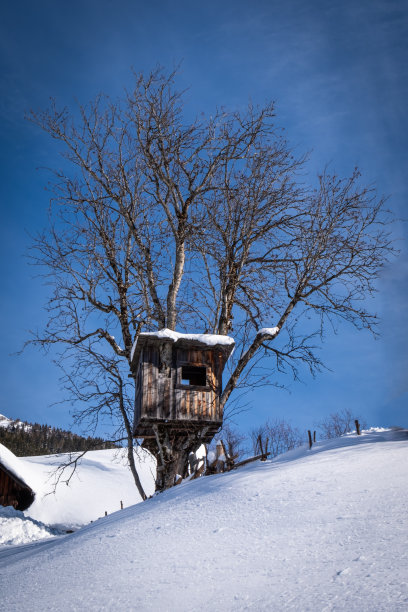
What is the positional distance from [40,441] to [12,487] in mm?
24496

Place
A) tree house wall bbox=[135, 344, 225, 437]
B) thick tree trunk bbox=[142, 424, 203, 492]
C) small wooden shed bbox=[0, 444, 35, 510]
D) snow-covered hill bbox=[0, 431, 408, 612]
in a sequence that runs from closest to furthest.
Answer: snow-covered hill bbox=[0, 431, 408, 612]
thick tree trunk bbox=[142, 424, 203, 492]
tree house wall bbox=[135, 344, 225, 437]
small wooden shed bbox=[0, 444, 35, 510]

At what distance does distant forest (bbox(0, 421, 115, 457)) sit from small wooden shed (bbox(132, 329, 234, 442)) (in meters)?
33.6

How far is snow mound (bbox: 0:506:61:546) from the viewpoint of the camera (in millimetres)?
21500

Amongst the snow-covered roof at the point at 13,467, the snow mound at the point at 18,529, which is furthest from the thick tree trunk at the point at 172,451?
the snow-covered roof at the point at 13,467

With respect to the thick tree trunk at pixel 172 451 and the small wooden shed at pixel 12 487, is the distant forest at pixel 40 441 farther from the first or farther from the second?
the thick tree trunk at pixel 172 451

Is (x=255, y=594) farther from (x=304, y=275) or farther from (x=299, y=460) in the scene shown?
(x=304, y=275)

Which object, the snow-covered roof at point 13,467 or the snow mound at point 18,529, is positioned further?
the snow-covered roof at point 13,467

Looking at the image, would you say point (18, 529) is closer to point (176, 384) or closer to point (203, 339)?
point (176, 384)

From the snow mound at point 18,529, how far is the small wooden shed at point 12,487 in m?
3.07

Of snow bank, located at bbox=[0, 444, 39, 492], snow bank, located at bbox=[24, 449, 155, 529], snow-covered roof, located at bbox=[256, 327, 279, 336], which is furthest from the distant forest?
snow-covered roof, located at bbox=[256, 327, 279, 336]

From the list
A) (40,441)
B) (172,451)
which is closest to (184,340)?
(172,451)

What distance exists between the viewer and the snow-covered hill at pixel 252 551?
12.5ft

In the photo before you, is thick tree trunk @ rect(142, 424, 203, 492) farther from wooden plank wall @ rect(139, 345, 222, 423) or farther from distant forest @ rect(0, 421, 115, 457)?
distant forest @ rect(0, 421, 115, 457)

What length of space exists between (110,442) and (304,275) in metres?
6.76
